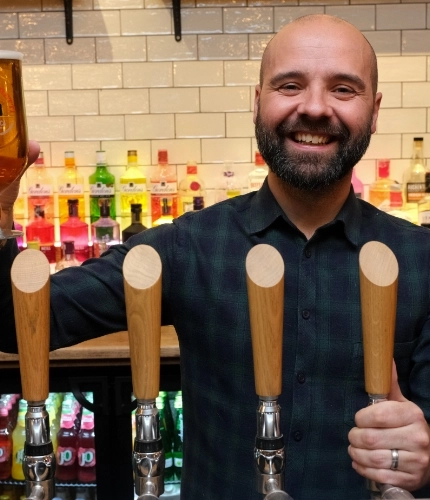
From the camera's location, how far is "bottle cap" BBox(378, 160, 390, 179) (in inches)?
112

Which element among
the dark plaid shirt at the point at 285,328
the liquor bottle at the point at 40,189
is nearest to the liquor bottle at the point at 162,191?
the liquor bottle at the point at 40,189

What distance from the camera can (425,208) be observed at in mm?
2674

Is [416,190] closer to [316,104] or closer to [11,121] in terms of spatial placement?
[316,104]

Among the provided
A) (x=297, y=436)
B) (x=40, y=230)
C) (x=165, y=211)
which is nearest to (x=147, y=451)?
(x=297, y=436)

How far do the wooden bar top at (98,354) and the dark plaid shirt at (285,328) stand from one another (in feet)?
2.12

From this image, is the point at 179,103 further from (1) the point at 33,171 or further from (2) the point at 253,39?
(1) the point at 33,171

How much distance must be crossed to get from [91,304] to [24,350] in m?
0.53

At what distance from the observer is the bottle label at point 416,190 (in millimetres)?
2770

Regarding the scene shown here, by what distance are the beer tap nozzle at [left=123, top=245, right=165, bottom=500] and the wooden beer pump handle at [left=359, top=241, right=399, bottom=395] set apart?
16 centimetres

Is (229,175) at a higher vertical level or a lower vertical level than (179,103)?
lower

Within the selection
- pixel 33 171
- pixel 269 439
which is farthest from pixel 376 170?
pixel 269 439

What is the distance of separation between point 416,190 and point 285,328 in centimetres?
167

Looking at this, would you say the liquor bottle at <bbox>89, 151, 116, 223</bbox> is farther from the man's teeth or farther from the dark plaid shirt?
the man's teeth

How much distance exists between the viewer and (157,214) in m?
2.79
